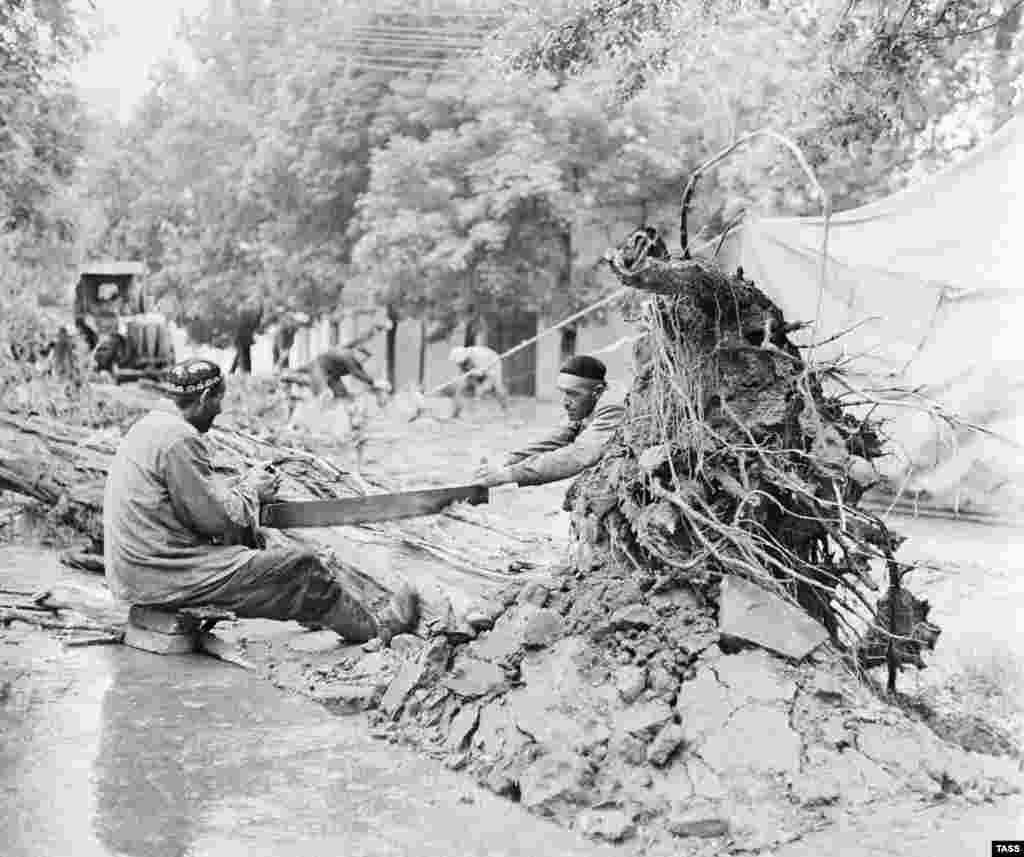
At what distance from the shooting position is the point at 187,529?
6203 millimetres

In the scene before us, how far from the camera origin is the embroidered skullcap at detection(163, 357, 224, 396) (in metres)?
6.14

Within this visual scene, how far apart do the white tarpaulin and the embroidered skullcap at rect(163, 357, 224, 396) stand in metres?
6.00

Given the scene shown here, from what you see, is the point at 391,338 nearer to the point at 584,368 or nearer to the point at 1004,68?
the point at 1004,68

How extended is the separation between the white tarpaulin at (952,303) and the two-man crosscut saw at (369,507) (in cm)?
514

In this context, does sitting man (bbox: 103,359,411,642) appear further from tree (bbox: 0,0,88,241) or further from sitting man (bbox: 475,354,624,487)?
tree (bbox: 0,0,88,241)

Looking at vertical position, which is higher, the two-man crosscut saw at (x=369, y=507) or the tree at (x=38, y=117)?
the tree at (x=38, y=117)

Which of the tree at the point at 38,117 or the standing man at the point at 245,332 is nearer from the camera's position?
the tree at the point at 38,117

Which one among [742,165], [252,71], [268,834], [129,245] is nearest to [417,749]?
[268,834]

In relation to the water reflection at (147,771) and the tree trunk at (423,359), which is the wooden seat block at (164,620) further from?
the tree trunk at (423,359)

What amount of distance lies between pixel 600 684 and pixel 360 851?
125 centimetres

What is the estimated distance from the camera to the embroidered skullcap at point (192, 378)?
6145mm

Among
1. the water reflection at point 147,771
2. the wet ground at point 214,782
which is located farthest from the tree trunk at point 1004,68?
the water reflection at point 147,771

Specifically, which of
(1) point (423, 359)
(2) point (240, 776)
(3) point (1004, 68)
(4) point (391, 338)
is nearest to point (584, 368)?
(2) point (240, 776)

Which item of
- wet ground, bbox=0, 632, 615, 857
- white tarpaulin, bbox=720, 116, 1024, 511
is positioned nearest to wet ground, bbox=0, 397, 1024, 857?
wet ground, bbox=0, 632, 615, 857
